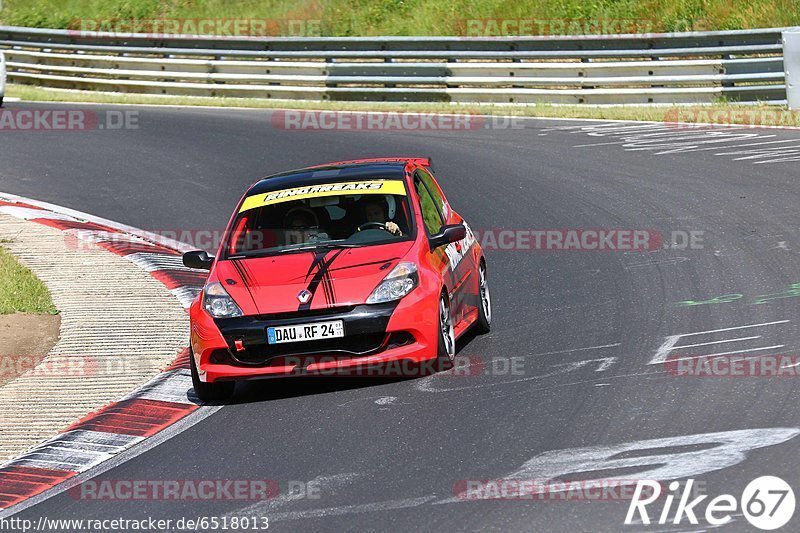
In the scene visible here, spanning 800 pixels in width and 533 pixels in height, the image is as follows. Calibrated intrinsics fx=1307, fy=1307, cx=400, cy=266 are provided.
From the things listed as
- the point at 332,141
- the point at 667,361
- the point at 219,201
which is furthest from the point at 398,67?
the point at 667,361

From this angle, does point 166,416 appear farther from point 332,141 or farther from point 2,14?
point 2,14

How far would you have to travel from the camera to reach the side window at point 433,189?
10.4 metres

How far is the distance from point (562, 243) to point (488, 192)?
9.56 feet

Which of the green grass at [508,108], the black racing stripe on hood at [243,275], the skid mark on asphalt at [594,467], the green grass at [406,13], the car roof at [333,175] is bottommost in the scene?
the skid mark on asphalt at [594,467]

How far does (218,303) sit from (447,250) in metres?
1.79

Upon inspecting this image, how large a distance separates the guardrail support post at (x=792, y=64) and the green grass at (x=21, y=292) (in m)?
11.7

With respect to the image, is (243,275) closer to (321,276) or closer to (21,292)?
(321,276)

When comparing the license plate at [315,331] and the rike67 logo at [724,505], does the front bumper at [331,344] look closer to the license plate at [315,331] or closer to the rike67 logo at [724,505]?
the license plate at [315,331]

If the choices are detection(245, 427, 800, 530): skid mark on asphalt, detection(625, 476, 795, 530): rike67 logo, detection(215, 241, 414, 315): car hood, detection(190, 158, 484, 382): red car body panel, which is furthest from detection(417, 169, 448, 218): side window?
detection(625, 476, 795, 530): rike67 logo

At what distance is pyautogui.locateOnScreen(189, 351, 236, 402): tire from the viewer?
8.80 meters

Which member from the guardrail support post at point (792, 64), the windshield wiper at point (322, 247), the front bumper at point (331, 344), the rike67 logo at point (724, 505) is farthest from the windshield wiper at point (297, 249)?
the guardrail support post at point (792, 64)

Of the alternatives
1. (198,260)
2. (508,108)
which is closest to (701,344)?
(198,260)

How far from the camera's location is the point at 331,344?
8.56m

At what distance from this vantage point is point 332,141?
20.4 m
